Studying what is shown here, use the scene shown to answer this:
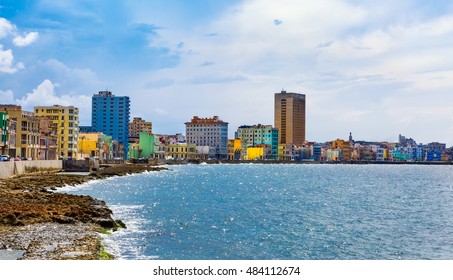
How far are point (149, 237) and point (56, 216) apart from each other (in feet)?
19.0

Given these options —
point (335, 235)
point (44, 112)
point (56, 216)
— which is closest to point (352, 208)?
point (335, 235)

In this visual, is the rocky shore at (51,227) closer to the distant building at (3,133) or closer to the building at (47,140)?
the distant building at (3,133)

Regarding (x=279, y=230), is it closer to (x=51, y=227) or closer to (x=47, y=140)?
(x=51, y=227)

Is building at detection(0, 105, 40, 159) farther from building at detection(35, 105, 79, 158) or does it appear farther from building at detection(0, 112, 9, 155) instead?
building at detection(35, 105, 79, 158)

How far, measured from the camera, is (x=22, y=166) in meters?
84.4

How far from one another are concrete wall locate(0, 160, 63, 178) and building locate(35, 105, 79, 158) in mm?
41073

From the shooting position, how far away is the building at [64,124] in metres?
153

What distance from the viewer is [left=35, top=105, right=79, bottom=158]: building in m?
153

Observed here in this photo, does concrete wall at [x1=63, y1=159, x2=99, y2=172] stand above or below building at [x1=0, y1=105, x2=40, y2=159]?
below

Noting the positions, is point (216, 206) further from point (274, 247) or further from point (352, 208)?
point (274, 247)

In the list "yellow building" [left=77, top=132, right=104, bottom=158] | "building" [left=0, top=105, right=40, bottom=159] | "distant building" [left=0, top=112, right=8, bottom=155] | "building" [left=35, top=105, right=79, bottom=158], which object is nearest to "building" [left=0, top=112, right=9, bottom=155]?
"distant building" [left=0, top=112, right=8, bottom=155]

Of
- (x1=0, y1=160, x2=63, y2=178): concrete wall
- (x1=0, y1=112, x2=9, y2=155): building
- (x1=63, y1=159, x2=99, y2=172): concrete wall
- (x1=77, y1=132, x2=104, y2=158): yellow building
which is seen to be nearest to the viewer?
(x1=0, y1=160, x2=63, y2=178): concrete wall

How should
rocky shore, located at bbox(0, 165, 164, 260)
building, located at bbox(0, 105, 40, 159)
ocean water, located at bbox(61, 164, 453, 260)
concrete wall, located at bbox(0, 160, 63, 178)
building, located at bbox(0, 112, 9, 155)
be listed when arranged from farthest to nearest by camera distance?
building, located at bbox(0, 105, 40, 159), building, located at bbox(0, 112, 9, 155), concrete wall, located at bbox(0, 160, 63, 178), ocean water, located at bbox(61, 164, 453, 260), rocky shore, located at bbox(0, 165, 164, 260)
